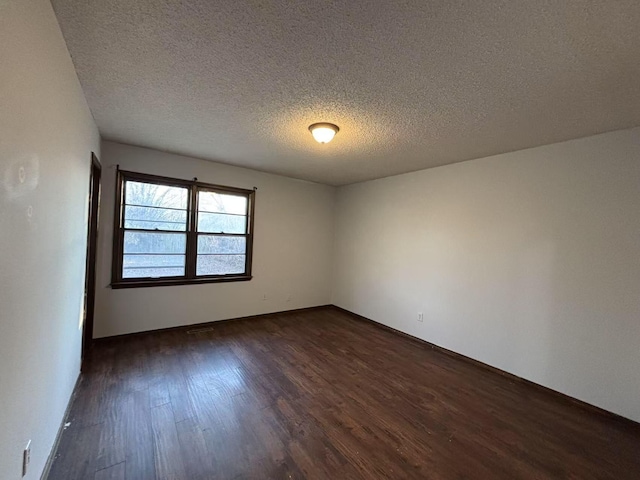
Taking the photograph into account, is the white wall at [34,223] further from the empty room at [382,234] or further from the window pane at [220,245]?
the window pane at [220,245]

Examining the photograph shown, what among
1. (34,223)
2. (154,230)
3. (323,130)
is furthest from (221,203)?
(34,223)

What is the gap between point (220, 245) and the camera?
441 centimetres

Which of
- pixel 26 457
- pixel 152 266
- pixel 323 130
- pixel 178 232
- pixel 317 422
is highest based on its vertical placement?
pixel 323 130

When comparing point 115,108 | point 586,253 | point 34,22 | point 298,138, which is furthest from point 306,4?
point 586,253

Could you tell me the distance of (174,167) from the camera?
3896 millimetres

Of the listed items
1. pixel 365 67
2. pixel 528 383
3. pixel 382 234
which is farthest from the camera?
pixel 382 234

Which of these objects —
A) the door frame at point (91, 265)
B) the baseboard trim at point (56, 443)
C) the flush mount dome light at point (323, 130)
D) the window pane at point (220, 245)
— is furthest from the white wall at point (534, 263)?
the door frame at point (91, 265)

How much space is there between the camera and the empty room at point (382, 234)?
53.9 inches

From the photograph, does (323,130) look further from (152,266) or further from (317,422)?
(152,266)

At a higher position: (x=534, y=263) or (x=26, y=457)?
(x=534, y=263)

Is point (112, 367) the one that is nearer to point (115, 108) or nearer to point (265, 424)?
point (265, 424)

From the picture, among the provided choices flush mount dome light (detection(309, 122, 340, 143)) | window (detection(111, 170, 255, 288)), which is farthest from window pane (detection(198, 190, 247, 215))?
flush mount dome light (detection(309, 122, 340, 143))

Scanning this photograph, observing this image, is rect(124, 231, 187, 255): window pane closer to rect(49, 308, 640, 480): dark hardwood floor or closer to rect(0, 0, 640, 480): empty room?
rect(0, 0, 640, 480): empty room

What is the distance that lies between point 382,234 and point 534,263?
2188mm
